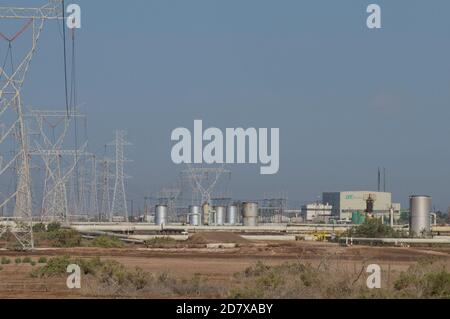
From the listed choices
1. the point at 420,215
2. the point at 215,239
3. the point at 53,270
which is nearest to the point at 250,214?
the point at 420,215

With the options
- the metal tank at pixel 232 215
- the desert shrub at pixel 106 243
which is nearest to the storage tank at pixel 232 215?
the metal tank at pixel 232 215

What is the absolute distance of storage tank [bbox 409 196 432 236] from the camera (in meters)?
98.6

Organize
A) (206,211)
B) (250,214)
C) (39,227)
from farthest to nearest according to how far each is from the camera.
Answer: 1. (206,211)
2. (250,214)
3. (39,227)

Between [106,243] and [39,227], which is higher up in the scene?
[39,227]

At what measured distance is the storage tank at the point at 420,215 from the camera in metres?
98.6

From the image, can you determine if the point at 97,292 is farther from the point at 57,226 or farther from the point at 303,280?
the point at 57,226

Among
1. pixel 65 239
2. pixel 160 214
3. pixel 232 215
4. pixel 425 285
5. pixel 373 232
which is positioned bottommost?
pixel 373 232

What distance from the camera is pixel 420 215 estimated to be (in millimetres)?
99562

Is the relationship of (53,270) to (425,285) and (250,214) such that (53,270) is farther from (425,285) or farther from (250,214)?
(250,214)

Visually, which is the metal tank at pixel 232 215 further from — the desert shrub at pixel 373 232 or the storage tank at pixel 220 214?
the desert shrub at pixel 373 232

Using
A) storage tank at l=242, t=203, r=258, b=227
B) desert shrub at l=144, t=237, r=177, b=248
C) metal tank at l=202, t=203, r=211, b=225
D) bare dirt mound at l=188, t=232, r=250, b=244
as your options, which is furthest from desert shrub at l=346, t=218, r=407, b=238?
metal tank at l=202, t=203, r=211, b=225

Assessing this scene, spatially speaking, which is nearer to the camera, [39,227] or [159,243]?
[159,243]

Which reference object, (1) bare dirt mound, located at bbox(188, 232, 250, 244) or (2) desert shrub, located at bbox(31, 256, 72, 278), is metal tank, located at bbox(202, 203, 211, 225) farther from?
(2) desert shrub, located at bbox(31, 256, 72, 278)
